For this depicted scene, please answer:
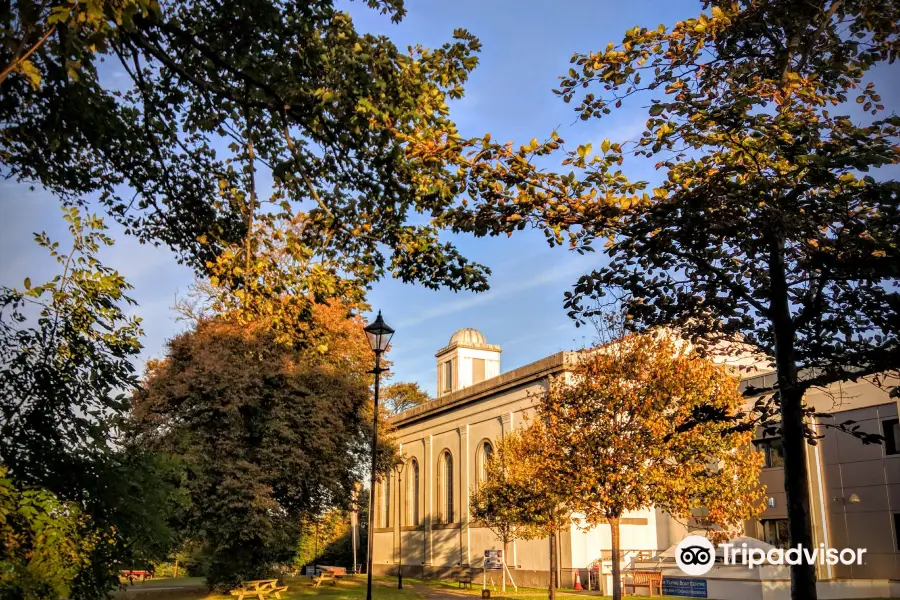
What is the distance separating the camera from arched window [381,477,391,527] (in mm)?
55631

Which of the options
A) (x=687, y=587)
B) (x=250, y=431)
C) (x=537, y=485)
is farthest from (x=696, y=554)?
(x=250, y=431)

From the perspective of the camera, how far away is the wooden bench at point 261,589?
78.5ft

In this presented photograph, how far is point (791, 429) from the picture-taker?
24.1 feet

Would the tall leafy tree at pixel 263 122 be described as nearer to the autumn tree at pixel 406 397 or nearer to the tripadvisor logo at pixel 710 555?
the tripadvisor logo at pixel 710 555

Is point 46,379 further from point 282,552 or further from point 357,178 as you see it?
point 282,552

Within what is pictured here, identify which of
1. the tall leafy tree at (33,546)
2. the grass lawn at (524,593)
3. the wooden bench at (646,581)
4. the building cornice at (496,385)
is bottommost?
the grass lawn at (524,593)

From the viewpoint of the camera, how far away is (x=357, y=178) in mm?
9586

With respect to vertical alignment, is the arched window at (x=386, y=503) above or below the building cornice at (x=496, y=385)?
below

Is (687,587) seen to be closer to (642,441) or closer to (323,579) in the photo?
(642,441)

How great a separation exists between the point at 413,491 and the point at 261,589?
28.4 metres

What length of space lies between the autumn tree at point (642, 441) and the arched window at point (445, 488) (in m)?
24.7

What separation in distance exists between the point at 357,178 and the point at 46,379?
173 inches

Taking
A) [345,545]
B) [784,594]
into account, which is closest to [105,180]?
[784,594]

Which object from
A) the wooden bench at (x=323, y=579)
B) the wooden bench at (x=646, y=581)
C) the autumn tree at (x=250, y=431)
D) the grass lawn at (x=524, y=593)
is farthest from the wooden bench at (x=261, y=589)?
the wooden bench at (x=646, y=581)
